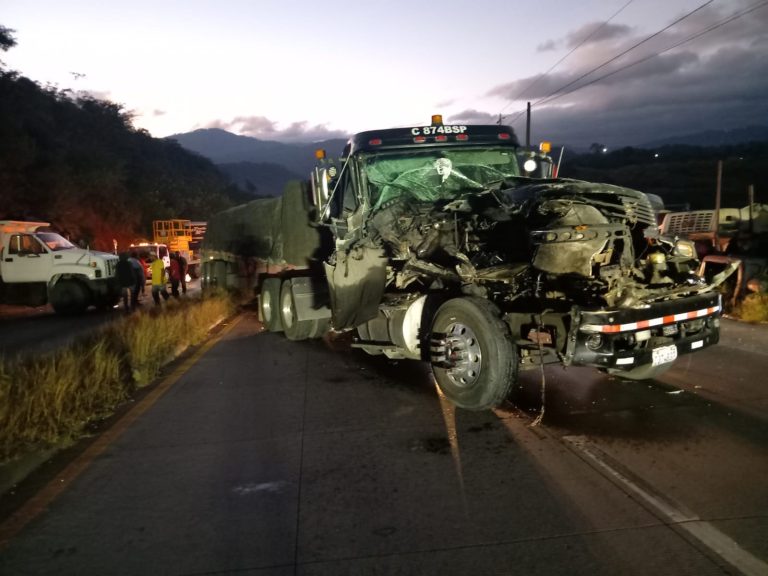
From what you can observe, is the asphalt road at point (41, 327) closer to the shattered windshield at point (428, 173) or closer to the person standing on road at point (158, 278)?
the person standing on road at point (158, 278)

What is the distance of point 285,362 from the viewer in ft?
31.4

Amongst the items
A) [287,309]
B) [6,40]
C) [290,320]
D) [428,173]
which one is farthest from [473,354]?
[6,40]

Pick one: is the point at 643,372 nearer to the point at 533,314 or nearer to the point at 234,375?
the point at 533,314

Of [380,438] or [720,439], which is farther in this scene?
[380,438]

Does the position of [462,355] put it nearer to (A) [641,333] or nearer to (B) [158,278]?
(A) [641,333]

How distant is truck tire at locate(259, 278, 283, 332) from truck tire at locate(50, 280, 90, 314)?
7.05 metres

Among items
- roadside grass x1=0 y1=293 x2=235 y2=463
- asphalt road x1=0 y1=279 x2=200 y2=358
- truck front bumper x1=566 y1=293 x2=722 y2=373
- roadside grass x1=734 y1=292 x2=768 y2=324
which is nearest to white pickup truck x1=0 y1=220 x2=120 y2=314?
asphalt road x1=0 y1=279 x2=200 y2=358

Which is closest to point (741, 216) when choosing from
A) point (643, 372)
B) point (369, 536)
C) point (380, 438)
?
point (643, 372)

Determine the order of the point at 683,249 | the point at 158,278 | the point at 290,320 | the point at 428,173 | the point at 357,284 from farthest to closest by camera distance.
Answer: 1. the point at 158,278
2. the point at 290,320
3. the point at 428,173
4. the point at 357,284
5. the point at 683,249

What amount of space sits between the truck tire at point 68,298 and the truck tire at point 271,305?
7.05 m

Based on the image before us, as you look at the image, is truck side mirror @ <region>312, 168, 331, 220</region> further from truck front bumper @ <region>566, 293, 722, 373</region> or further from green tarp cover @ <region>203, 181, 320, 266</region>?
truck front bumper @ <region>566, 293, 722, 373</region>

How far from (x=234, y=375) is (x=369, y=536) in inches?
203

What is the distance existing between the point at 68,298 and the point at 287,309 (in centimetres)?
873

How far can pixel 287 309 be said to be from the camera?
1177 centimetres
